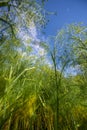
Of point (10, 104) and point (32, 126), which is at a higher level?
point (10, 104)

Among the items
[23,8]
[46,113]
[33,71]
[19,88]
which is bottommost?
[46,113]

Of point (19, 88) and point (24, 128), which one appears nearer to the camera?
point (24, 128)

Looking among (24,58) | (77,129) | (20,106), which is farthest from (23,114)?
(24,58)

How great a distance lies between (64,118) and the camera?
229 centimetres

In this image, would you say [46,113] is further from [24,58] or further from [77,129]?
[24,58]

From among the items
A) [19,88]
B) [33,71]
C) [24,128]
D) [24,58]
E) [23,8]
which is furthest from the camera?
[23,8]

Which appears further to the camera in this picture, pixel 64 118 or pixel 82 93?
pixel 82 93

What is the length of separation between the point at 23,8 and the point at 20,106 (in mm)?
13004

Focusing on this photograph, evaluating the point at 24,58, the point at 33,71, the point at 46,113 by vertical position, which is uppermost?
the point at 24,58

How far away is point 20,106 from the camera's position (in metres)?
2.19

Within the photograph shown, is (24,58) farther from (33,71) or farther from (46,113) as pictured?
(46,113)

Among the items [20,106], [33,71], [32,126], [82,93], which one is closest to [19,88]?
[20,106]

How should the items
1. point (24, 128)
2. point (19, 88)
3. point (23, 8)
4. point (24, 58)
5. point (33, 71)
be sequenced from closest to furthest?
point (24, 128) < point (19, 88) < point (33, 71) < point (24, 58) < point (23, 8)

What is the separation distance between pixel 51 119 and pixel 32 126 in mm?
196
